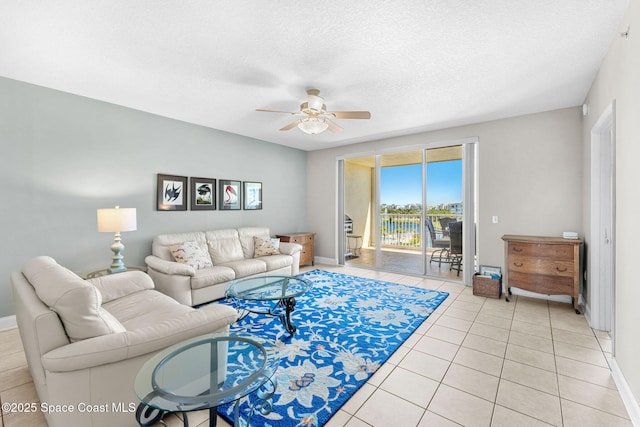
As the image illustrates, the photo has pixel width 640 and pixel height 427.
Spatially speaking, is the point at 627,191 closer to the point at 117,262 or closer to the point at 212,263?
the point at 212,263

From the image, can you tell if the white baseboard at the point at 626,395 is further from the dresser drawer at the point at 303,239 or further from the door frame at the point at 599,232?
the dresser drawer at the point at 303,239

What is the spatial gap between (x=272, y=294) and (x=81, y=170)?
2.89m

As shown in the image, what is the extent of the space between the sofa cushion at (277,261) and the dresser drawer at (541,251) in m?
3.38

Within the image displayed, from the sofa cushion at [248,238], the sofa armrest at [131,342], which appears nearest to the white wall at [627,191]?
the sofa armrest at [131,342]

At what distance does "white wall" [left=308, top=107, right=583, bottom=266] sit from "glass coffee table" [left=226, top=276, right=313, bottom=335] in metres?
3.13

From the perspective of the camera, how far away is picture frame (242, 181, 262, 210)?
17.8 ft

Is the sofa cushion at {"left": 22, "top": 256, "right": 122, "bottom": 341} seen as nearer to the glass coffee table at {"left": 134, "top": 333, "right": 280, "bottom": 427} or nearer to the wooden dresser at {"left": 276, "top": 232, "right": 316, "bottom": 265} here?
the glass coffee table at {"left": 134, "top": 333, "right": 280, "bottom": 427}

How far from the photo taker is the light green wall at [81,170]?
121 inches

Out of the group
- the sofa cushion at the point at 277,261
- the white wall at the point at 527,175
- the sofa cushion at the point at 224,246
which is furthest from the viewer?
the sofa cushion at the point at 277,261

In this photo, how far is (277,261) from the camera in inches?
186

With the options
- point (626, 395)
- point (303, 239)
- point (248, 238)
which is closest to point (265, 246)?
point (248, 238)

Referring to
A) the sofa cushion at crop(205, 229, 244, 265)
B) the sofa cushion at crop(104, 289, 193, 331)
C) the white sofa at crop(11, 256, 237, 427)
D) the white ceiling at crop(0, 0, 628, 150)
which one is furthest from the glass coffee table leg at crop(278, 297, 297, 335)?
the white ceiling at crop(0, 0, 628, 150)

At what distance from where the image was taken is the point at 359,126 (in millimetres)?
4723

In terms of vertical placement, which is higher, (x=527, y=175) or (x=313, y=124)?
(x=313, y=124)
